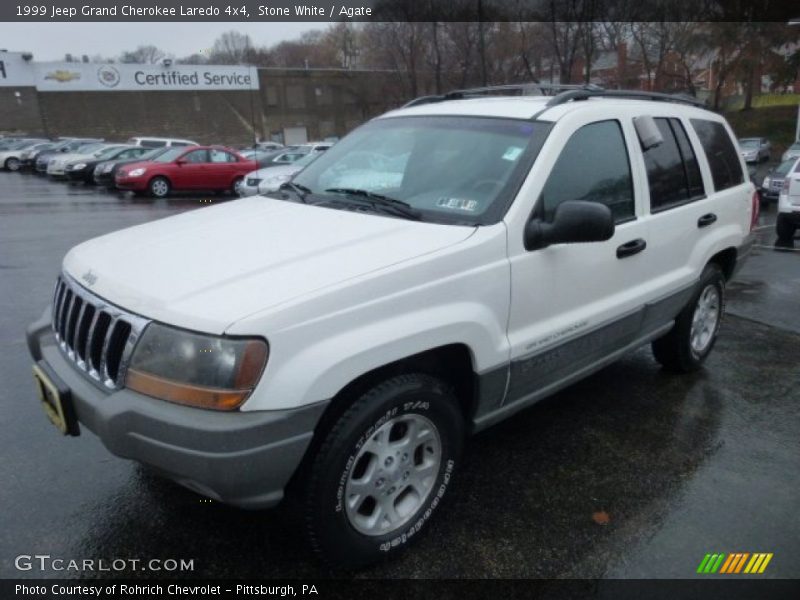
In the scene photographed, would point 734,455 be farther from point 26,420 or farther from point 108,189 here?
point 108,189

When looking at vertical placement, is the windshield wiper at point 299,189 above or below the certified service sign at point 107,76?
below

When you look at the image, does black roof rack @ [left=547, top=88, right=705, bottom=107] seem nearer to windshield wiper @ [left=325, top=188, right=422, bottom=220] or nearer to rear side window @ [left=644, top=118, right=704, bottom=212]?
rear side window @ [left=644, top=118, right=704, bottom=212]

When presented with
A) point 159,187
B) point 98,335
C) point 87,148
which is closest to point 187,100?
point 87,148

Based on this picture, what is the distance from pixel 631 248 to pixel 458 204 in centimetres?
116

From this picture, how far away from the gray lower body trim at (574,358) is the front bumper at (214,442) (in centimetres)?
100

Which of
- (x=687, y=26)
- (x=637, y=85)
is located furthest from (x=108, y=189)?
(x=637, y=85)

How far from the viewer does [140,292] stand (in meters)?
2.38

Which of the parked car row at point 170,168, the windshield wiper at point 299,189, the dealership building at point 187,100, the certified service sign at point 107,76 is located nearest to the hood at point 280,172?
the parked car row at point 170,168

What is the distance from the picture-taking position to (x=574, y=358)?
11.0ft

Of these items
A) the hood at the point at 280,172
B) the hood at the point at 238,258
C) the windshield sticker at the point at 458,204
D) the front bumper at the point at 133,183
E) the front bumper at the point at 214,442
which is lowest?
the front bumper at the point at 133,183

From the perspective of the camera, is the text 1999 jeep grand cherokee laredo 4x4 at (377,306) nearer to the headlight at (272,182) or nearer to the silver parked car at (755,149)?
the headlight at (272,182)

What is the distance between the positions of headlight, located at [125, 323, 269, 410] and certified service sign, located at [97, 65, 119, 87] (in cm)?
5601

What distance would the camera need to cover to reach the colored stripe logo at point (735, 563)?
105 inches

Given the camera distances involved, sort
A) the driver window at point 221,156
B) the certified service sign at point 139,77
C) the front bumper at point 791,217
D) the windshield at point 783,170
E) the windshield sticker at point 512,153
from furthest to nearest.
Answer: the certified service sign at point 139,77
the driver window at point 221,156
the windshield at point 783,170
the front bumper at point 791,217
the windshield sticker at point 512,153
